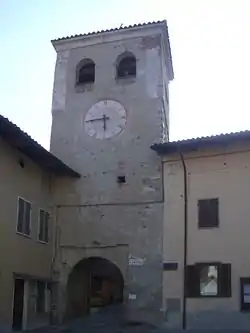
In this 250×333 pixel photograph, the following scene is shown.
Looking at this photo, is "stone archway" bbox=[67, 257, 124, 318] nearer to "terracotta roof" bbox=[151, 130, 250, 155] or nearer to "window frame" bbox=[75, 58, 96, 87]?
"terracotta roof" bbox=[151, 130, 250, 155]

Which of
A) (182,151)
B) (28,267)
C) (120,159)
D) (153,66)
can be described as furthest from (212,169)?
(28,267)

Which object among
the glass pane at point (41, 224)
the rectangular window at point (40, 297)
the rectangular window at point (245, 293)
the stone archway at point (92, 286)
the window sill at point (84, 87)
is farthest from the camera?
the window sill at point (84, 87)

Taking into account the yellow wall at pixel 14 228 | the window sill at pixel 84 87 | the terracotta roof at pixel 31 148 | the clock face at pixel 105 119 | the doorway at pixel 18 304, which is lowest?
the doorway at pixel 18 304

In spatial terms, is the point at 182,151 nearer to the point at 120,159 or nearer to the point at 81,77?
the point at 120,159

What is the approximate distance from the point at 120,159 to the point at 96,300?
254 inches

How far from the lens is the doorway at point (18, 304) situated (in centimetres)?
1720

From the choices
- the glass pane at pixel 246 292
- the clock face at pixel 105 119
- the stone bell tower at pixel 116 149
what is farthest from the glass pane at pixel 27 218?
the glass pane at pixel 246 292

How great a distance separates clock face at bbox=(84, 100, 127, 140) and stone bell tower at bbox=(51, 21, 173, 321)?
0.14ft

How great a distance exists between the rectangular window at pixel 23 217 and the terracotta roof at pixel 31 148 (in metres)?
1.77

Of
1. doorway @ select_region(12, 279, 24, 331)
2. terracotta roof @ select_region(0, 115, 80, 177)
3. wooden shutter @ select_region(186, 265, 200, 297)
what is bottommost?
doorway @ select_region(12, 279, 24, 331)

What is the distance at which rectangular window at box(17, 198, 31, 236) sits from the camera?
1762 cm

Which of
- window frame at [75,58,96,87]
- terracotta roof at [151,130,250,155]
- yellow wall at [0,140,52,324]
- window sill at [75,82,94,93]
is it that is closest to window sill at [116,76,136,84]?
window sill at [75,82,94,93]

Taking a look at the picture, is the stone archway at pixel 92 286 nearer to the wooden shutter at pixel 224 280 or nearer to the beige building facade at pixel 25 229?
the beige building facade at pixel 25 229

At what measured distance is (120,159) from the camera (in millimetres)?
20781
